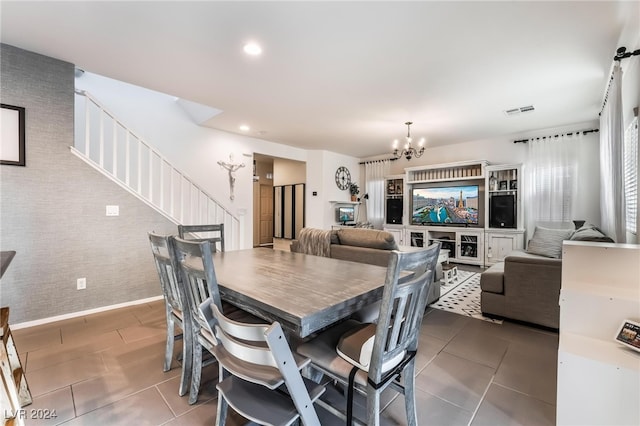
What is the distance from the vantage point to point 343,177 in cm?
722

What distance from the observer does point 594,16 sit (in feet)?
6.57

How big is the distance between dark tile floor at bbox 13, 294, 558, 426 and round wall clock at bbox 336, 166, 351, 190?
483cm

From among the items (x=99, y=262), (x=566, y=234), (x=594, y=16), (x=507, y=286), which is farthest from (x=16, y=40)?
(x=566, y=234)

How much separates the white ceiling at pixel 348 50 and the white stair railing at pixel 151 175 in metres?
1.09

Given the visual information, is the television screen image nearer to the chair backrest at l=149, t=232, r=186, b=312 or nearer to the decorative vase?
the decorative vase

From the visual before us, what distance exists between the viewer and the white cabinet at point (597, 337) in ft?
3.82

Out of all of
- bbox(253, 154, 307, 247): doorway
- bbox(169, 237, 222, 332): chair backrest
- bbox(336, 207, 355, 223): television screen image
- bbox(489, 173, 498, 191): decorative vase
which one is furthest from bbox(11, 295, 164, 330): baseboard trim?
bbox(489, 173, 498, 191): decorative vase

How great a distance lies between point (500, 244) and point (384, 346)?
17.0ft

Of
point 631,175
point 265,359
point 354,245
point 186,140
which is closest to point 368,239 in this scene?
point 354,245

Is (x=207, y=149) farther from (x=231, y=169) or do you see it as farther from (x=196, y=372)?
(x=196, y=372)

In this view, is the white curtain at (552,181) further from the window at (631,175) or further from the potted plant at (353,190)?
the potted plant at (353,190)

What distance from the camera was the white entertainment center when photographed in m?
5.13

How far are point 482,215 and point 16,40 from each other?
7.15 meters

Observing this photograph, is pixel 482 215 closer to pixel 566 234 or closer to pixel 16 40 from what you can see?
pixel 566 234
